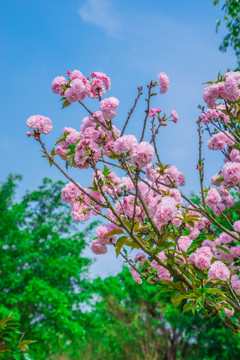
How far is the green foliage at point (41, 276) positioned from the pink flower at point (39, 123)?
1249cm

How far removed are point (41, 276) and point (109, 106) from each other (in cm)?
1498

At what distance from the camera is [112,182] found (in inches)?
136

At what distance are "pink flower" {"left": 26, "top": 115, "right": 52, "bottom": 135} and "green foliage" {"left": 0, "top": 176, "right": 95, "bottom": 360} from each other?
12488 millimetres

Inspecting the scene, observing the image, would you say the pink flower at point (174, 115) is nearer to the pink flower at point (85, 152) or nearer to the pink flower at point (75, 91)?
the pink flower at point (75, 91)

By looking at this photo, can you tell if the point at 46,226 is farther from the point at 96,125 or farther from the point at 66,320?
the point at 96,125

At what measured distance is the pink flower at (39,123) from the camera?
3.24 m

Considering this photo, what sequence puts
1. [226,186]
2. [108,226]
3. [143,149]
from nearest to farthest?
[143,149], [108,226], [226,186]

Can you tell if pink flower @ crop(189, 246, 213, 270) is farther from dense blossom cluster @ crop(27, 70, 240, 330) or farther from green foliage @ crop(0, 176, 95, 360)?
green foliage @ crop(0, 176, 95, 360)

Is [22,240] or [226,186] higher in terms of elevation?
[22,240]

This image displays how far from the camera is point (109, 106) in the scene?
330 centimetres

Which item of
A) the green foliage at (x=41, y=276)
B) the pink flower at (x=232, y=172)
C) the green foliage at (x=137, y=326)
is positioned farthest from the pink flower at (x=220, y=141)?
the green foliage at (x=137, y=326)

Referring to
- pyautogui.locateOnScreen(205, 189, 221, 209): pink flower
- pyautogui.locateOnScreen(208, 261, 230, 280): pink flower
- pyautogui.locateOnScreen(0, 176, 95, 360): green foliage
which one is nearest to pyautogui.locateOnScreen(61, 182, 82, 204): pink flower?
pyautogui.locateOnScreen(208, 261, 230, 280): pink flower

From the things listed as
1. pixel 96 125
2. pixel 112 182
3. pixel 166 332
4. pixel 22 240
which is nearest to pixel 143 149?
pixel 112 182

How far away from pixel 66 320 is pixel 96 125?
42.5ft
